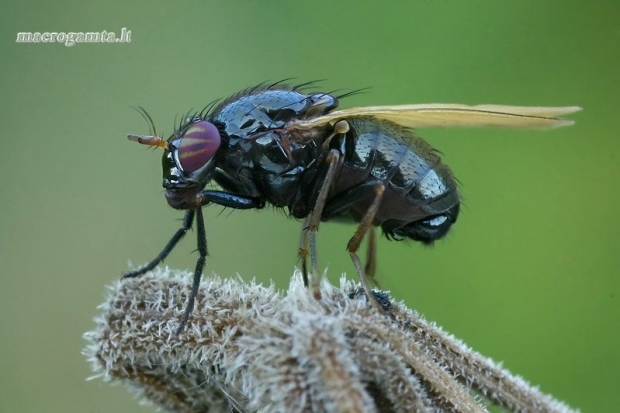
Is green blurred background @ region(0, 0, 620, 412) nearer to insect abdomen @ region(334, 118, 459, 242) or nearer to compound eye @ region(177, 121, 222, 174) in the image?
insect abdomen @ region(334, 118, 459, 242)

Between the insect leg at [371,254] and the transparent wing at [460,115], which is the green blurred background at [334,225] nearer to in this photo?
the insect leg at [371,254]

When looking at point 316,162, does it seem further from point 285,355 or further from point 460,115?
point 285,355

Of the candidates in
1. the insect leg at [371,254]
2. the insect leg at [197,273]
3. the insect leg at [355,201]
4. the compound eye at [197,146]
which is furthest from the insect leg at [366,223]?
the compound eye at [197,146]

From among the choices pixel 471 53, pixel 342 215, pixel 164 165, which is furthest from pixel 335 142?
pixel 471 53

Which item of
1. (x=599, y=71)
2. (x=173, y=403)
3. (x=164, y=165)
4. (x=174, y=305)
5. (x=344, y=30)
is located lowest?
(x=173, y=403)

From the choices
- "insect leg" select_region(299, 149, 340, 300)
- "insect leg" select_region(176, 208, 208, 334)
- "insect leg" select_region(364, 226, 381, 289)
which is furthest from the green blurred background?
"insect leg" select_region(176, 208, 208, 334)

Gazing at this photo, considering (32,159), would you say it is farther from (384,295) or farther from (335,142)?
(384,295)

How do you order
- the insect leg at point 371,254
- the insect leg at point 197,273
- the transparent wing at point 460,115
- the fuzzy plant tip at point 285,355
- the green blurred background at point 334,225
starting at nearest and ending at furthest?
1. the fuzzy plant tip at point 285,355
2. the insect leg at point 197,273
3. the transparent wing at point 460,115
4. the insect leg at point 371,254
5. the green blurred background at point 334,225

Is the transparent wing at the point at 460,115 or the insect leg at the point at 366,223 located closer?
the transparent wing at the point at 460,115
